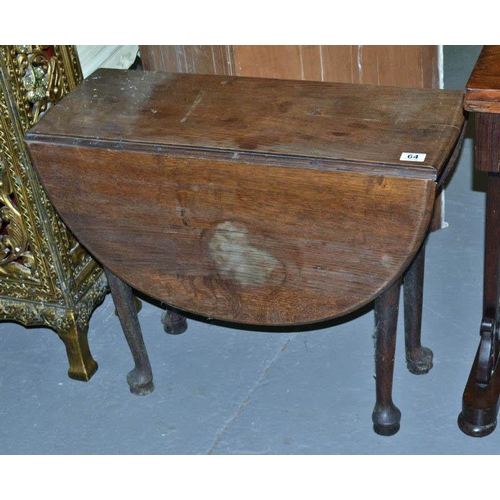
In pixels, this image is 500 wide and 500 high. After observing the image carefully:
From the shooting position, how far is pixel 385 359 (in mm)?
2514

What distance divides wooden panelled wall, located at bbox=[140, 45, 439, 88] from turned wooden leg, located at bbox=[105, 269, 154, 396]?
70 centimetres

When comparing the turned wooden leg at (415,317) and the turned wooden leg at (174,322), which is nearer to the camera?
the turned wooden leg at (415,317)

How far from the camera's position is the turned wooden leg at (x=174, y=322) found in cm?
308

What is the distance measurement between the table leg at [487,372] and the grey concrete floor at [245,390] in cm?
5

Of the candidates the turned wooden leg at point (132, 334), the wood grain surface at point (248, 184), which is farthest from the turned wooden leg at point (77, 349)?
the wood grain surface at point (248, 184)

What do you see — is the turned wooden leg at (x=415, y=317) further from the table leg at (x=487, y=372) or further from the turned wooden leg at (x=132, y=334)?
the turned wooden leg at (x=132, y=334)

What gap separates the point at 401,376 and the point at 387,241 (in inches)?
28.7

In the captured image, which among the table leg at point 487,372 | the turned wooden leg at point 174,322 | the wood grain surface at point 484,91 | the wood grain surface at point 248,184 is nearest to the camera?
the wood grain surface at point 484,91

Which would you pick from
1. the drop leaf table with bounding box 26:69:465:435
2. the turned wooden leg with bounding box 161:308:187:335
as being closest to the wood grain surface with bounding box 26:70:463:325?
the drop leaf table with bounding box 26:69:465:435

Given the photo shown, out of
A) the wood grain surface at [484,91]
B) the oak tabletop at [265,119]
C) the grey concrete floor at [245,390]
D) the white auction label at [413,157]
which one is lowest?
the grey concrete floor at [245,390]

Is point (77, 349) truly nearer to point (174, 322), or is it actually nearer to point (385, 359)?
point (174, 322)

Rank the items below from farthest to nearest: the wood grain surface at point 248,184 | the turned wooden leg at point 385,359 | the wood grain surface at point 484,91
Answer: the turned wooden leg at point 385,359
the wood grain surface at point 248,184
the wood grain surface at point 484,91
